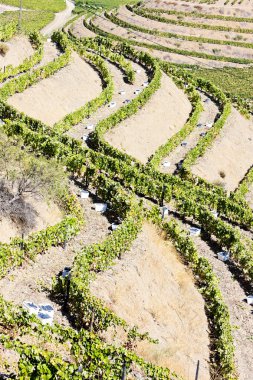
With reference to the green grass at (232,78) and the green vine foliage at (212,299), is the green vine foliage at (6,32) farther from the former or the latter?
the green grass at (232,78)

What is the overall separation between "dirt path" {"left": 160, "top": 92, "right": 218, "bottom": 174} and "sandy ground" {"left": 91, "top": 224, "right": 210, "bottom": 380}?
69.4 feet

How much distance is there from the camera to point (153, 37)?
126250mm

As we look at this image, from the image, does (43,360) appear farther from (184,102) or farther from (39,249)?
(184,102)

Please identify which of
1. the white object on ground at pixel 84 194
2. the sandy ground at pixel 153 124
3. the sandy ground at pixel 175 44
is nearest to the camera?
the white object on ground at pixel 84 194

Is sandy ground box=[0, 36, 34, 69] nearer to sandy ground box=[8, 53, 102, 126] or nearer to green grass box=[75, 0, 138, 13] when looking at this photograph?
sandy ground box=[8, 53, 102, 126]

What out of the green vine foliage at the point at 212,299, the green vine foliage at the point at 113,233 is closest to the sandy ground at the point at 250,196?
the green vine foliage at the point at 113,233

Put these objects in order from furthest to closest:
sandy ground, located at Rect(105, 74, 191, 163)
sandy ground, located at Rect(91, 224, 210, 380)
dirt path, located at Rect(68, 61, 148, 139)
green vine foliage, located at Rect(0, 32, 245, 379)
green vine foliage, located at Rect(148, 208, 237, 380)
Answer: sandy ground, located at Rect(105, 74, 191, 163)
dirt path, located at Rect(68, 61, 148, 139)
green vine foliage, located at Rect(148, 208, 237, 380)
sandy ground, located at Rect(91, 224, 210, 380)
green vine foliage, located at Rect(0, 32, 245, 379)

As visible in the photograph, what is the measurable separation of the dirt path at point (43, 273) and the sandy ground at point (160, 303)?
2153 mm

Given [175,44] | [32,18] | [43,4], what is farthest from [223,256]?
[43,4]

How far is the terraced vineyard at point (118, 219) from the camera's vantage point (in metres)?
28.1

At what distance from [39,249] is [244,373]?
11.7m

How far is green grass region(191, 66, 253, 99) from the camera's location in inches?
4156

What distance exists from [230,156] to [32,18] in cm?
7731

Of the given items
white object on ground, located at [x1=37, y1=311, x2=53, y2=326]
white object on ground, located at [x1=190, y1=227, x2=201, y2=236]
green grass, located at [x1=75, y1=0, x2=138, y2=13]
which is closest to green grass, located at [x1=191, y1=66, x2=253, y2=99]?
green grass, located at [x1=75, y1=0, x2=138, y2=13]
